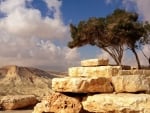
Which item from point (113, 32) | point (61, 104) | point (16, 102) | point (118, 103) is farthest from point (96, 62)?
point (113, 32)

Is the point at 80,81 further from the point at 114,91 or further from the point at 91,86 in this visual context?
the point at 114,91

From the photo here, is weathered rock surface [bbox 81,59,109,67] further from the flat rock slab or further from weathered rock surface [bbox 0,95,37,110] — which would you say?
weathered rock surface [bbox 0,95,37,110]

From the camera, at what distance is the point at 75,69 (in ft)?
41.1

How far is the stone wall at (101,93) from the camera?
31.0 ft

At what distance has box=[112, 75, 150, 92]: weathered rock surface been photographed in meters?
10.3

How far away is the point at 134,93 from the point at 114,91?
66cm

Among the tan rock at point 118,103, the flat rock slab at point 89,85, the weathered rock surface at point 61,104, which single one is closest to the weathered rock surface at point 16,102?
the weathered rock surface at point 61,104

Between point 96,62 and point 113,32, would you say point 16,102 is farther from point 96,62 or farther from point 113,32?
point 113,32

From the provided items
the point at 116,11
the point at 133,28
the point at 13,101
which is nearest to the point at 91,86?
the point at 13,101

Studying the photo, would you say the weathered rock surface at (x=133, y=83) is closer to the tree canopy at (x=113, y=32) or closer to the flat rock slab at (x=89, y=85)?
the flat rock slab at (x=89, y=85)

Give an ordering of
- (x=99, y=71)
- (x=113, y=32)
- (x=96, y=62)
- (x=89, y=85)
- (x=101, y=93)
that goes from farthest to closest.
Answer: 1. (x=113, y=32)
2. (x=96, y=62)
3. (x=99, y=71)
4. (x=101, y=93)
5. (x=89, y=85)

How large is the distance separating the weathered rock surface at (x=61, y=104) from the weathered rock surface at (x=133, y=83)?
1446mm

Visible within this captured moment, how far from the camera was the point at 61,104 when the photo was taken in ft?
35.9

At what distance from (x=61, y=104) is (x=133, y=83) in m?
2.36
